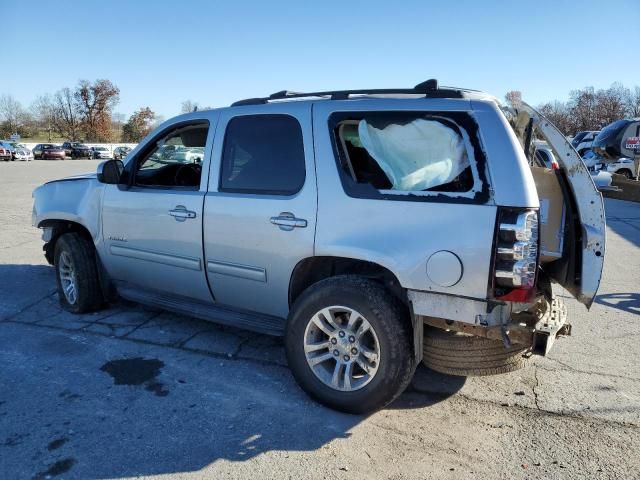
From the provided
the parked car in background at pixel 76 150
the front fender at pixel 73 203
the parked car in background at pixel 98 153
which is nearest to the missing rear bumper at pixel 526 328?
the front fender at pixel 73 203

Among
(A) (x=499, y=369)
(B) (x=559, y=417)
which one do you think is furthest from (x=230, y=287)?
(B) (x=559, y=417)

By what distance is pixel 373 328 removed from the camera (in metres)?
3.09

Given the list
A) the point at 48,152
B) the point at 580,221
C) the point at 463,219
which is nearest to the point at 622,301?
the point at 580,221

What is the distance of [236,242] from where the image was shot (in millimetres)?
3701

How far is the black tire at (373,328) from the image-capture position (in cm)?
305

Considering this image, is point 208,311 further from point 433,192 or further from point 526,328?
point 526,328

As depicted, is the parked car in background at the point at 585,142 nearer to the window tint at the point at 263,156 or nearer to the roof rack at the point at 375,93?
the roof rack at the point at 375,93

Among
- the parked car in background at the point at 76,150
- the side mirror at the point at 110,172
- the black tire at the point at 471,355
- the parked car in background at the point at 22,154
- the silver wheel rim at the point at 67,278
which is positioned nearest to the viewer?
the black tire at the point at 471,355

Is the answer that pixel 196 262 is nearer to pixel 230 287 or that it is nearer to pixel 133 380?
pixel 230 287

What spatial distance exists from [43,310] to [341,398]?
3.55 meters

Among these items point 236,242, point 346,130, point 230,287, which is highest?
point 346,130

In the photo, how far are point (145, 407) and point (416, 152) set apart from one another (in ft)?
7.84

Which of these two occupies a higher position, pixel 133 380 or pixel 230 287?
pixel 230 287

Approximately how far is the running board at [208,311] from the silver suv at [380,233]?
2 cm
